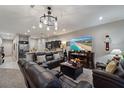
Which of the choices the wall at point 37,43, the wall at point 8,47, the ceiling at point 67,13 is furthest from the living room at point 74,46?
the wall at point 8,47

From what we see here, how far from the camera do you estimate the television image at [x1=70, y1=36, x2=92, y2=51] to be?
618 centimetres

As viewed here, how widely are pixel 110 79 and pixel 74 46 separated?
505 centimetres

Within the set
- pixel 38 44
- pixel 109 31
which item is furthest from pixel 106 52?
pixel 38 44

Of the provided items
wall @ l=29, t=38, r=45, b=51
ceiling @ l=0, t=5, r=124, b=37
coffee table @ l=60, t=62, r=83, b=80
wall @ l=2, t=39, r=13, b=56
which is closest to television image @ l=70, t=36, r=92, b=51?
ceiling @ l=0, t=5, r=124, b=37

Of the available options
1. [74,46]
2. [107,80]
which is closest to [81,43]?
[74,46]

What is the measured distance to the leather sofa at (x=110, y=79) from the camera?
206 centimetres

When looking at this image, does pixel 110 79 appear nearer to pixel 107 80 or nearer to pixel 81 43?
pixel 107 80

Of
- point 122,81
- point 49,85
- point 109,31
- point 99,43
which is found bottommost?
point 122,81

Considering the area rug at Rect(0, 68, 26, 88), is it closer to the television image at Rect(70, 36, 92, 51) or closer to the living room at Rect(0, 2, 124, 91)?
the living room at Rect(0, 2, 124, 91)

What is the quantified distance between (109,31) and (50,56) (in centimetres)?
372

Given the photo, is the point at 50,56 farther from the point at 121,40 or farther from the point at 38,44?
the point at 38,44

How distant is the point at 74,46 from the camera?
721cm

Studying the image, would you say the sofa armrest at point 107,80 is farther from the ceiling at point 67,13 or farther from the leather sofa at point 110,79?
the ceiling at point 67,13

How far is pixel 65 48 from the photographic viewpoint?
8.32 metres
